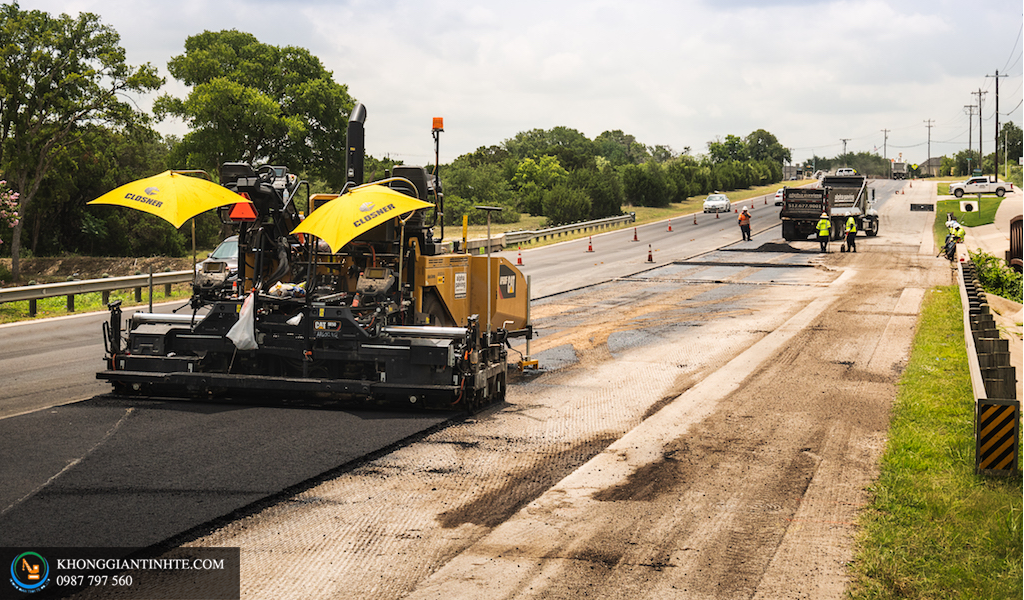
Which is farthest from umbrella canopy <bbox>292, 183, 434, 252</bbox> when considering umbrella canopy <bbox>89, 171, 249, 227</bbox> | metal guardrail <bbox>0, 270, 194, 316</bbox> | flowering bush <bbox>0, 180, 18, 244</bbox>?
flowering bush <bbox>0, 180, 18, 244</bbox>

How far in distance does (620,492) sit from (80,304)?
20071 millimetres

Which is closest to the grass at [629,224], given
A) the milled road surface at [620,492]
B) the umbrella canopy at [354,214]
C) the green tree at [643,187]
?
the green tree at [643,187]

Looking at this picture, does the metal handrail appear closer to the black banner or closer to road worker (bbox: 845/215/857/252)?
the black banner

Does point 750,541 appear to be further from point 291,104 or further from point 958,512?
point 291,104

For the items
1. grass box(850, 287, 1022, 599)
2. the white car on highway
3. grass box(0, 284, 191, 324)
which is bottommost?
grass box(850, 287, 1022, 599)

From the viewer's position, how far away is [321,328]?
986 centimetres

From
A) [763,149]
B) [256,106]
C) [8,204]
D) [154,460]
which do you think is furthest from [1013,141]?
[154,460]

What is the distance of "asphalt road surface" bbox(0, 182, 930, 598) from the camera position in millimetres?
6293

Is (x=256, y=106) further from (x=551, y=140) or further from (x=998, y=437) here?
(x=551, y=140)

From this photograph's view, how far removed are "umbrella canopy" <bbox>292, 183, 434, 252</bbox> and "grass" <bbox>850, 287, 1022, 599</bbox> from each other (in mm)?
5370

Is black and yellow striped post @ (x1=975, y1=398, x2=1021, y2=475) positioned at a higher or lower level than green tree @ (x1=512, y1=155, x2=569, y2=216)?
lower

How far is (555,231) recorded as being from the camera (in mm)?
48406

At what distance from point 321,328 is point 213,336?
51.6 inches

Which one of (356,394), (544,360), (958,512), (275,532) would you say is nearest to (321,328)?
(356,394)
